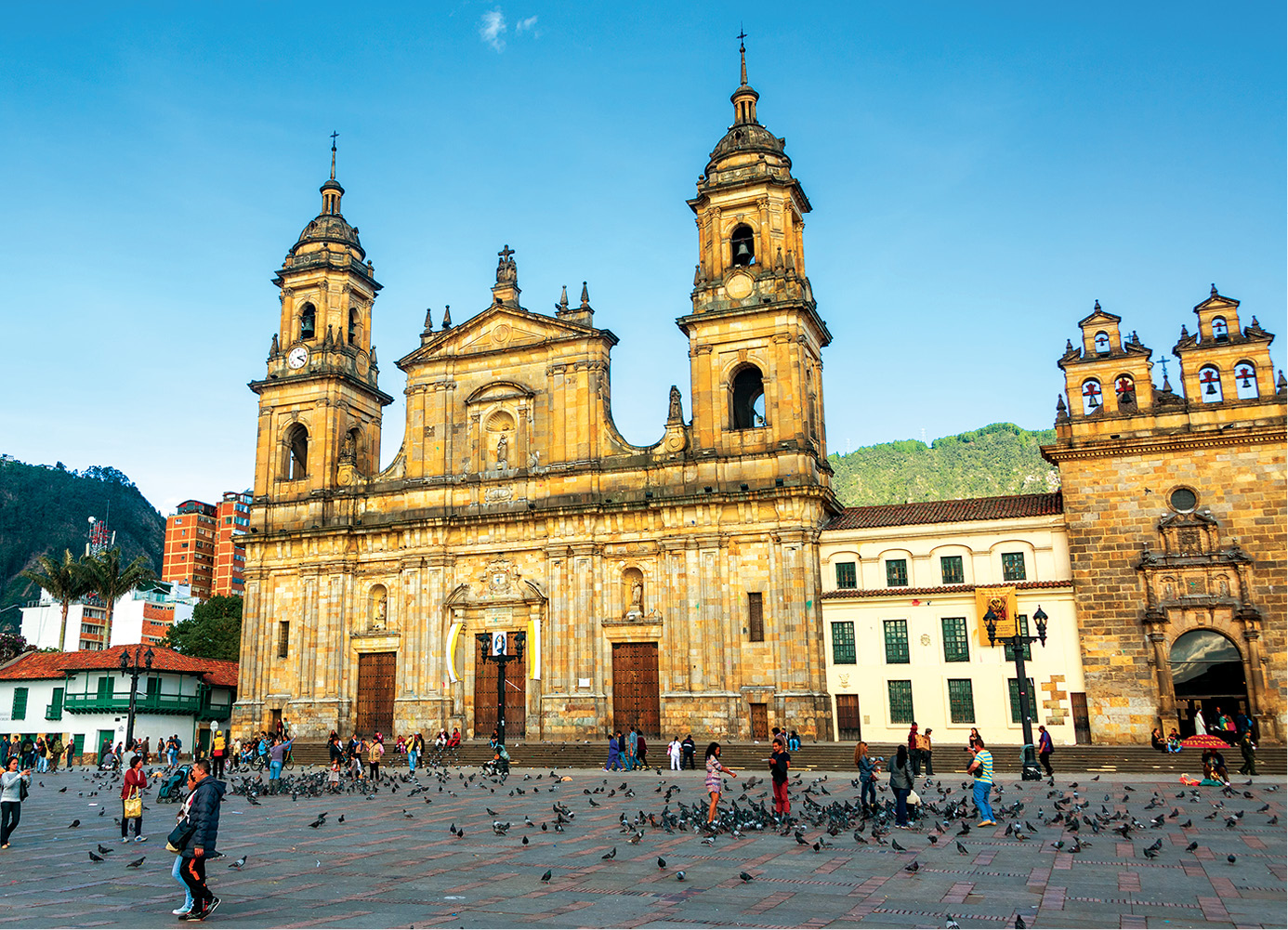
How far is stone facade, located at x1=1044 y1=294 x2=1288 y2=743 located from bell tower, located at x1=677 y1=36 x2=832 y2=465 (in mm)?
10203

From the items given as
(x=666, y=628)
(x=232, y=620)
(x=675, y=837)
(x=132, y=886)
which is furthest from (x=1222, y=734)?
(x=232, y=620)

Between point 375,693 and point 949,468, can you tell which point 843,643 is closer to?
point 375,693

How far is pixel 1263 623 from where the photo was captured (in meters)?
33.2

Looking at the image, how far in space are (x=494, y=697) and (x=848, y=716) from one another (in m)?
14.6

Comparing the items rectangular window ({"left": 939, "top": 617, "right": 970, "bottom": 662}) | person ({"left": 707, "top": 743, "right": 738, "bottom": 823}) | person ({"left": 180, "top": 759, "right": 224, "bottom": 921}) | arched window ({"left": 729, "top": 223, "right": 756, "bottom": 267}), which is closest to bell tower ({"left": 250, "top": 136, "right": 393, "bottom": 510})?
arched window ({"left": 729, "top": 223, "right": 756, "bottom": 267})

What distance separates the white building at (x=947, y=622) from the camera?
115 ft

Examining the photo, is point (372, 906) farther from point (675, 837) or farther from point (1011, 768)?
point (1011, 768)

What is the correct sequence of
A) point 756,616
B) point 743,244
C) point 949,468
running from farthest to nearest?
point 949,468 → point 743,244 → point 756,616

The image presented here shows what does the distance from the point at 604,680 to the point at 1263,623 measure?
2351cm

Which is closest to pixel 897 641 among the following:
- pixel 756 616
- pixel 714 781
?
pixel 756 616

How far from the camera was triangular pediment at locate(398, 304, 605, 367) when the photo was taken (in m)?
43.7

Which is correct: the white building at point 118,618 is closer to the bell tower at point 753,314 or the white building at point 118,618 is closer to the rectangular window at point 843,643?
the bell tower at point 753,314

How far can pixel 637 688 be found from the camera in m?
39.9

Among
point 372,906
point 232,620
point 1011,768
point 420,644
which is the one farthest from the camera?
point 232,620
